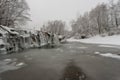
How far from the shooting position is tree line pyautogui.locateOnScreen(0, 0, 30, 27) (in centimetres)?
2011

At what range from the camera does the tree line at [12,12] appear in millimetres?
20106

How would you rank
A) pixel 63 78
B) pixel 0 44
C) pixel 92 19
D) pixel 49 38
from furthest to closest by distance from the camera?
pixel 92 19 < pixel 49 38 < pixel 0 44 < pixel 63 78

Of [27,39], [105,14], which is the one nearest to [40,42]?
[27,39]

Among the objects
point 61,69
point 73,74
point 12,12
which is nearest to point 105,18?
point 12,12

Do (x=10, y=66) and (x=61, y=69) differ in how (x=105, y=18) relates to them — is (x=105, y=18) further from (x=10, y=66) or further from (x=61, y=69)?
(x=10, y=66)

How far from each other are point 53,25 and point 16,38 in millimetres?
42314

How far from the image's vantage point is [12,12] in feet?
72.3

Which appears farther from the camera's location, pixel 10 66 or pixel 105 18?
pixel 105 18

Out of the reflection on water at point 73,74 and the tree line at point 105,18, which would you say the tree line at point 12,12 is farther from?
the tree line at point 105,18

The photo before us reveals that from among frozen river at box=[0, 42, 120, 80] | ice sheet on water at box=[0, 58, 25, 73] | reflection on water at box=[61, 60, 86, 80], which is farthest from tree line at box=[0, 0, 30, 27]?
reflection on water at box=[61, 60, 86, 80]

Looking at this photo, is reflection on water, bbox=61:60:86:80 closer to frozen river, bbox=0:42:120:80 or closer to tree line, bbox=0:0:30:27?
frozen river, bbox=0:42:120:80

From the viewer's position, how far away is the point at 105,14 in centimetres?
3834

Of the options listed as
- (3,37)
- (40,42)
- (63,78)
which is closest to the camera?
(63,78)

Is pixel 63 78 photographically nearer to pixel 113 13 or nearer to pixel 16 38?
pixel 16 38
